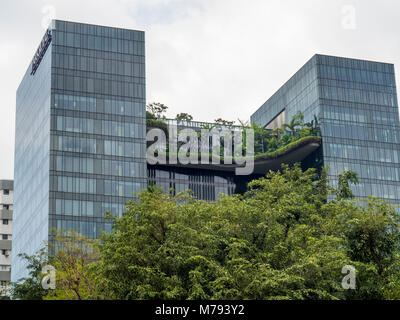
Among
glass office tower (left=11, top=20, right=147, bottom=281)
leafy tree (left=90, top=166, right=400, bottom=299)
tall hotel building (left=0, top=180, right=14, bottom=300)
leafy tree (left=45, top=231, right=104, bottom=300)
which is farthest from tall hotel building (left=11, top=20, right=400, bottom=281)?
leafy tree (left=90, top=166, right=400, bottom=299)

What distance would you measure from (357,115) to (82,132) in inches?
1717

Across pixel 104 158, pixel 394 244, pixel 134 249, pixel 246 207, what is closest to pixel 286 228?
pixel 246 207

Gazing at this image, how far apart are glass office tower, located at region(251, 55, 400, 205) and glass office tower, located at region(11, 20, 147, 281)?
27.9 meters

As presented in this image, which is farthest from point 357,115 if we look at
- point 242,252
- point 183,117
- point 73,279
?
point 242,252

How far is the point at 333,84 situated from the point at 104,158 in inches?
1544

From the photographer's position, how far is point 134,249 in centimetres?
4516

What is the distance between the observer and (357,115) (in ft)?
396

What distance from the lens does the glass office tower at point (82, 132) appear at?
102625 millimetres

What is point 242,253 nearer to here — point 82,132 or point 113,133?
point 82,132

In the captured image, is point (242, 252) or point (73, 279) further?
point (73, 279)

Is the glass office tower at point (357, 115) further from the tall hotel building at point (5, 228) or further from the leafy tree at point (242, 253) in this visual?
the leafy tree at point (242, 253)

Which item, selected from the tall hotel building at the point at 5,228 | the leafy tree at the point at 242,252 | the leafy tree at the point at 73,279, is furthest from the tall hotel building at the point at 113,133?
the leafy tree at the point at 242,252

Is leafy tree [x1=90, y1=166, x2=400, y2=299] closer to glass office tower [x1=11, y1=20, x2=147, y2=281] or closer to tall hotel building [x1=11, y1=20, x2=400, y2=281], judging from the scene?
tall hotel building [x1=11, y1=20, x2=400, y2=281]

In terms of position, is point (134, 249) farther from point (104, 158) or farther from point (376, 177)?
point (376, 177)
